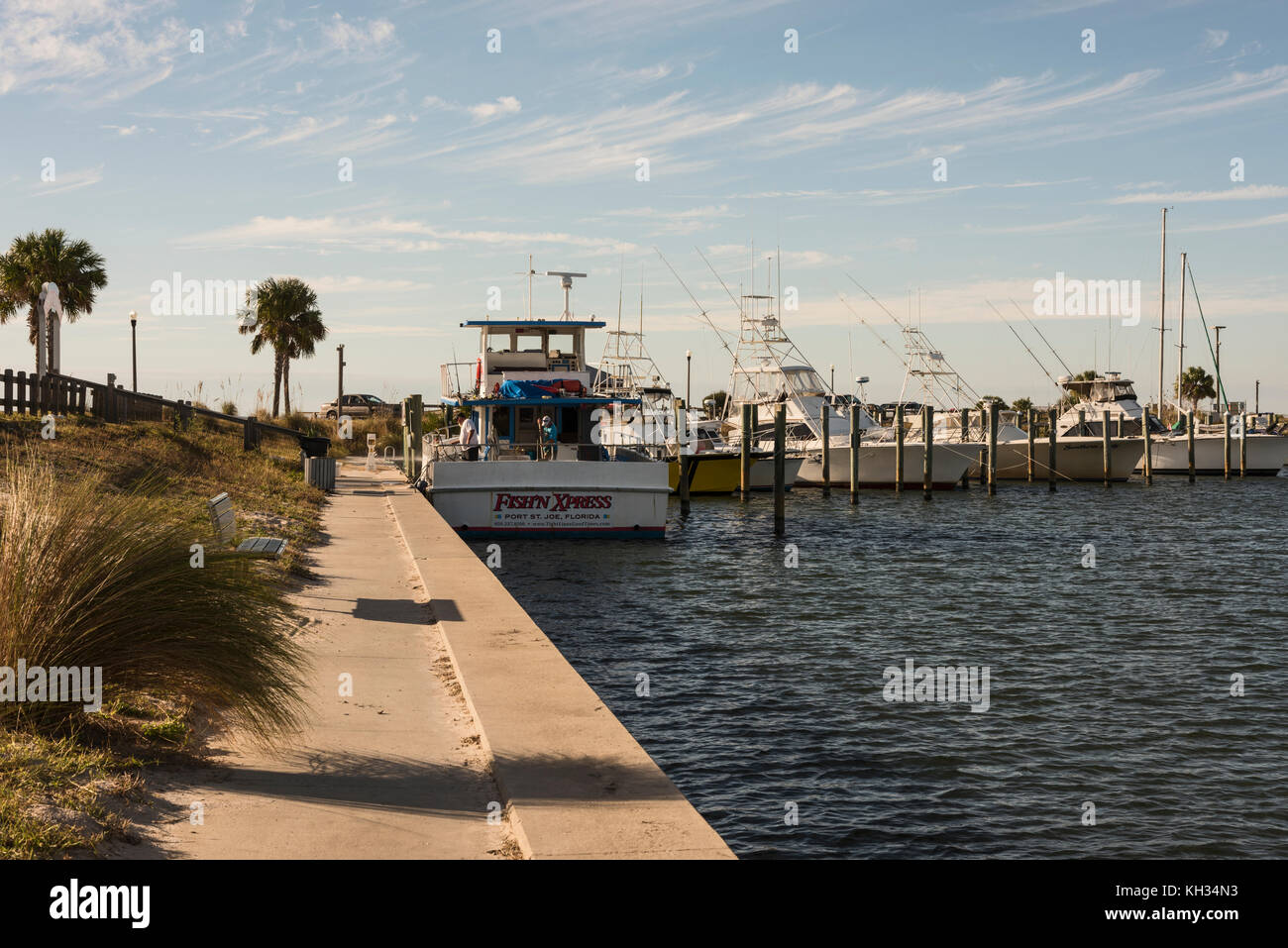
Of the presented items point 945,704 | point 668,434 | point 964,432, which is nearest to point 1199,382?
point 964,432

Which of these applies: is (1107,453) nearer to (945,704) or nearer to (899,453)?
(899,453)

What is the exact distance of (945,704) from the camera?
12.0 meters

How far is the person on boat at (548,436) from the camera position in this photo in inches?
993

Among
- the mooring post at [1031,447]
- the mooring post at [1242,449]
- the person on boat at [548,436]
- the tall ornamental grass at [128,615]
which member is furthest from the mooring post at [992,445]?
the tall ornamental grass at [128,615]

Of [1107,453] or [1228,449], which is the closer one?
[1107,453]

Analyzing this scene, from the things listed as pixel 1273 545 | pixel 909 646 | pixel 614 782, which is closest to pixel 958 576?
pixel 909 646

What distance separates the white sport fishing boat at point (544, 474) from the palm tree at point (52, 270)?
21962 mm

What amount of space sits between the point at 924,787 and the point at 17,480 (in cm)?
678

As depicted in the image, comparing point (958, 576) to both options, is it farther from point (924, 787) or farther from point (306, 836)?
point (306, 836)

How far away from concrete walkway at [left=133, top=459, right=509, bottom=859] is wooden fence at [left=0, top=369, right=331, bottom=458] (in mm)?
20359

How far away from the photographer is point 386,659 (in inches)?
360

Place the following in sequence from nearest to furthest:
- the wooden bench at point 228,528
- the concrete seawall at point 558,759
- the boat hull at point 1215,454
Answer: the concrete seawall at point 558,759 → the wooden bench at point 228,528 → the boat hull at point 1215,454

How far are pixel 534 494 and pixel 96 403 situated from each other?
12637 millimetres

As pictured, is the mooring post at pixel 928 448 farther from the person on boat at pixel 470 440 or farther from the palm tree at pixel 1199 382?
the palm tree at pixel 1199 382
